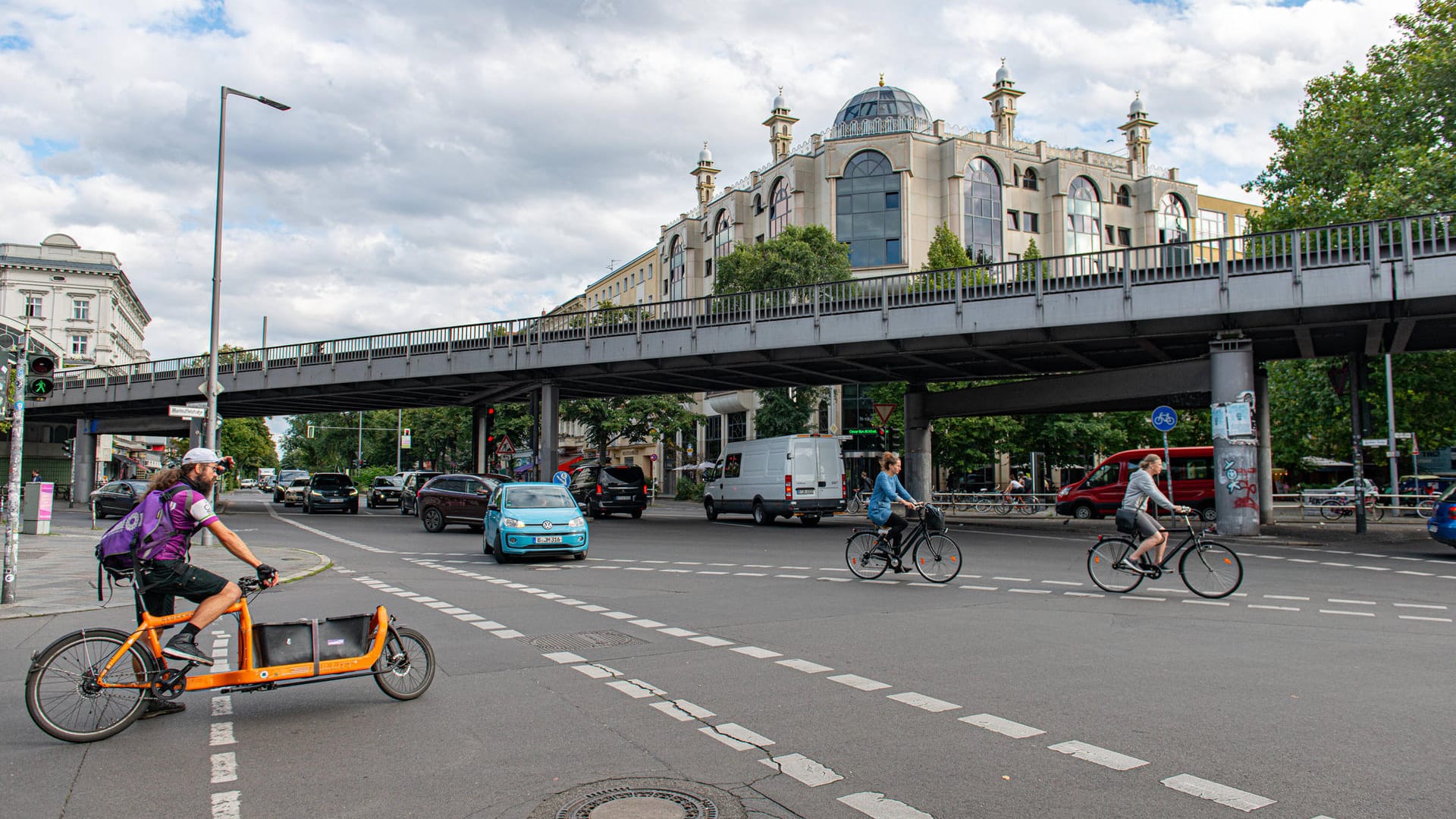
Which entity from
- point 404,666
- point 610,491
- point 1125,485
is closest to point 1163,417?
point 1125,485

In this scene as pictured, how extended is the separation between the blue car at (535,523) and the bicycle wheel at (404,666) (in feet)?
35.1

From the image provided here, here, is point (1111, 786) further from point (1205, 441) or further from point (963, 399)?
point (1205, 441)

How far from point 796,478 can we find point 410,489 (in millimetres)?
18660

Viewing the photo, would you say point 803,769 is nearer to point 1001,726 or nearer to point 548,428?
point 1001,726

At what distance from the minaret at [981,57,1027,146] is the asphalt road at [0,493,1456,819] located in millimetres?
60990

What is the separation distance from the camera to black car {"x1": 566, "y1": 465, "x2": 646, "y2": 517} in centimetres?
3569

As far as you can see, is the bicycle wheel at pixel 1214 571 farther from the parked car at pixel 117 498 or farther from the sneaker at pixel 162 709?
the parked car at pixel 117 498

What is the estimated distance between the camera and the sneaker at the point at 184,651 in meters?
5.82

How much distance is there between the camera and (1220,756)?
4.96m

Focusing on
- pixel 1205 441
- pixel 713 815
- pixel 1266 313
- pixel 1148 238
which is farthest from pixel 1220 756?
pixel 1148 238

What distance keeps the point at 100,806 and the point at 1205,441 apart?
189ft

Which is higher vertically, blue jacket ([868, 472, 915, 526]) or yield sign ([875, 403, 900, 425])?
yield sign ([875, 403, 900, 425])

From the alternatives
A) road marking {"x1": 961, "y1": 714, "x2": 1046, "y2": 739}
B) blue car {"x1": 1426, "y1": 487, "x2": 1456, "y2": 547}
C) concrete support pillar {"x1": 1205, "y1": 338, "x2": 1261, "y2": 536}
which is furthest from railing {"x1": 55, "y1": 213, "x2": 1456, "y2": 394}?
road marking {"x1": 961, "y1": 714, "x2": 1046, "y2": 739}

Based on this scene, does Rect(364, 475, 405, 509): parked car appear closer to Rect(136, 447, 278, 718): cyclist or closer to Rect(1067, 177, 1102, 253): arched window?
Rect(136, 447, 278, 718): cyclist
